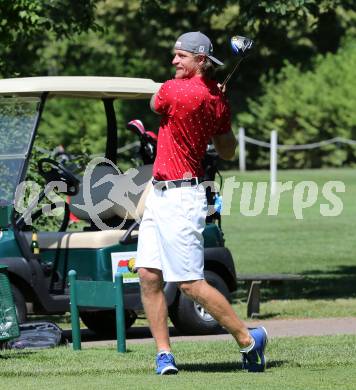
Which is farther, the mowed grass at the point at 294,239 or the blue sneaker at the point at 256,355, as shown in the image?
the mowed grass at the point at 294,239

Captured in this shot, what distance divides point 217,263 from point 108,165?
3.99 feet

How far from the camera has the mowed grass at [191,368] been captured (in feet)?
22.6

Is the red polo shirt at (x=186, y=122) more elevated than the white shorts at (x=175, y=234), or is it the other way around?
the red polo shirt at (x=186, y=122)

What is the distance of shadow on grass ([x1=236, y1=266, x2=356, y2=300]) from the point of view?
14.2 metres

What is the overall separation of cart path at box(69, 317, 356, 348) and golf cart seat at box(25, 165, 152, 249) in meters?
0.80

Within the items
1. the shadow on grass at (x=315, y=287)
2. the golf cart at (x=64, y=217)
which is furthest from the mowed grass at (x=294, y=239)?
the golf cart at (x=64, y=217)

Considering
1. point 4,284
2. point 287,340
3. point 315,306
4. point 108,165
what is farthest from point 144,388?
point 315,306

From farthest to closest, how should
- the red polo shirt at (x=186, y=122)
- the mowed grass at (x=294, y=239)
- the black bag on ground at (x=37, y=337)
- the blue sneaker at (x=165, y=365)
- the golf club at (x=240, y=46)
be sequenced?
the mowed grass at (x=294, y=239) → the black bag on ground at (x=37, y=337) → the golf club at (x=240, y=46) → the blue sneaker at (x=165, y=365) → the red polo shirt at (x=186, y=122)

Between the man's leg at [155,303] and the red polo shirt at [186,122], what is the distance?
0.55 m

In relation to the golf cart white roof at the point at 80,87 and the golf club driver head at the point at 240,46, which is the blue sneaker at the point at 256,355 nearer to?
the golf club driver head at the point at 240,46

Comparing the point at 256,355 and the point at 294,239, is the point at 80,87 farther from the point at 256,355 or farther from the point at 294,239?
the point at 294,239

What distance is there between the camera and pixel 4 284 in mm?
8758

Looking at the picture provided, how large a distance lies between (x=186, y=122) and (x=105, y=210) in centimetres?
297

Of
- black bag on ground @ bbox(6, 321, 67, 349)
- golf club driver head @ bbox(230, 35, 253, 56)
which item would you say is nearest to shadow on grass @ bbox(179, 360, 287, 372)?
black bag on ground @ bbox(6, 321, 67, 349)
